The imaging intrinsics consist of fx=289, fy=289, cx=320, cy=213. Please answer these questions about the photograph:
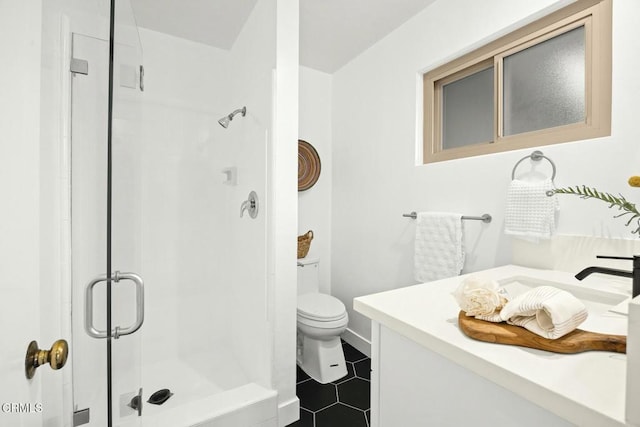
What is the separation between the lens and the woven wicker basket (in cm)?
235

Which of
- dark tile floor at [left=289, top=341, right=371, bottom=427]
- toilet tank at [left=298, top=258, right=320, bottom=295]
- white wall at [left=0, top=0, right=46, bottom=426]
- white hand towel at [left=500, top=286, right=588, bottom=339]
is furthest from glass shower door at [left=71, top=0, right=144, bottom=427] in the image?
toilet tank at [left=298, top=258, right=320, bottom=295]

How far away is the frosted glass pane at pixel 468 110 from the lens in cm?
164

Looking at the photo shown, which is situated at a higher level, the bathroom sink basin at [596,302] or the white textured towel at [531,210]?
the white textured towel at [531,210]

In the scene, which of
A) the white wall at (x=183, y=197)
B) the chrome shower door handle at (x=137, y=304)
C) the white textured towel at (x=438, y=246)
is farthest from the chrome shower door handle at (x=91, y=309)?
the white textured towel at (x=438, y=246)

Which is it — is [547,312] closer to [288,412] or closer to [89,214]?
[89,214]

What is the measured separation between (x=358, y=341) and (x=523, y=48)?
2.17 metres

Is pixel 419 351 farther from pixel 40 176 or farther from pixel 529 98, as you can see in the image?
pixel 529 98

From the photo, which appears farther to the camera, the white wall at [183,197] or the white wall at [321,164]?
the white wall at [321,164]

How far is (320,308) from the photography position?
6.39ft

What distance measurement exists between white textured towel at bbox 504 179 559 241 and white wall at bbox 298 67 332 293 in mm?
1584

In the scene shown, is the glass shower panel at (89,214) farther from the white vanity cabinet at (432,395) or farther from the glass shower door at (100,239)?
the white vanity cabinet at (432,395)

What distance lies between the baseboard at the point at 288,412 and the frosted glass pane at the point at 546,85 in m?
1.84

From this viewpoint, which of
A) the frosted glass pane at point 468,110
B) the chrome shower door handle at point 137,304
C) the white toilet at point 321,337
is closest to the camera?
the chrome shower door handle at point 137,304

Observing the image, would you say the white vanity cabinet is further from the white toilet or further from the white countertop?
the white toilet
